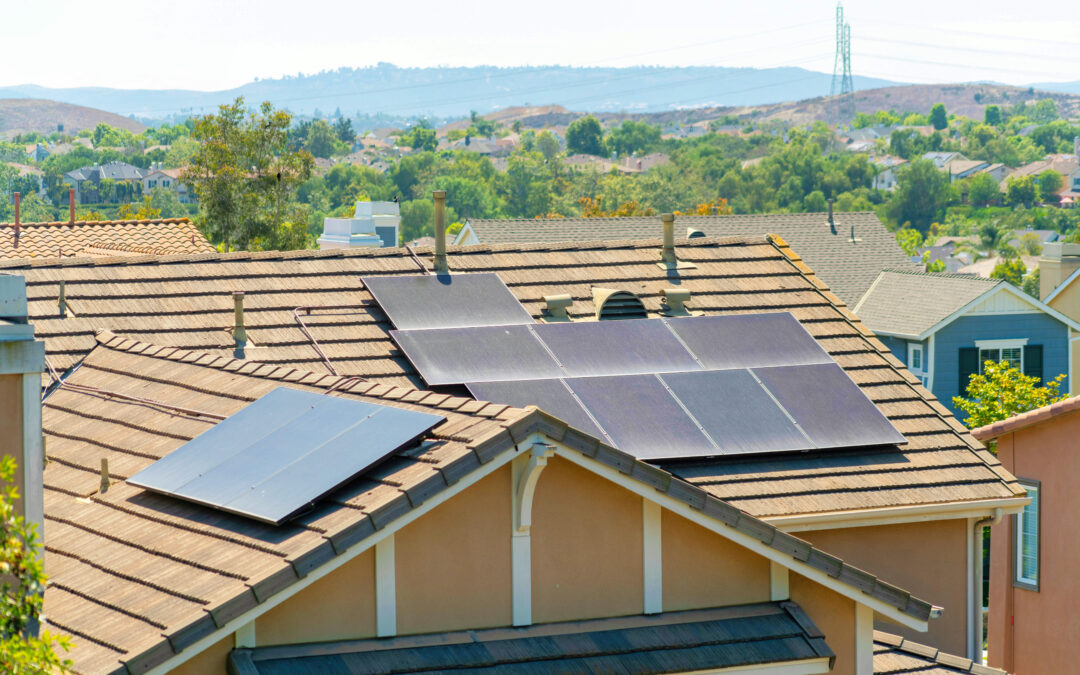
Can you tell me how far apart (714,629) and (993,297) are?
29.1m

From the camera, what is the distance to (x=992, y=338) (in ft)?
116

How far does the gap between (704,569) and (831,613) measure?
962 mm

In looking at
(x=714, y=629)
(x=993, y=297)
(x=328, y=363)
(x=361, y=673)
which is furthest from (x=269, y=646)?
(x=993, y=297)

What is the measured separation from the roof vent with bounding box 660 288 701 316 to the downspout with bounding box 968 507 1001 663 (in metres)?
3.43

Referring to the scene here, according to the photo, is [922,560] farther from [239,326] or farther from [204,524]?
[204,524]

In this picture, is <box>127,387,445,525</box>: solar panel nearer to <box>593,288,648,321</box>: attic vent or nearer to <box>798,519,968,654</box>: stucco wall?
<box>798,519,968,654</box>: stucco wall

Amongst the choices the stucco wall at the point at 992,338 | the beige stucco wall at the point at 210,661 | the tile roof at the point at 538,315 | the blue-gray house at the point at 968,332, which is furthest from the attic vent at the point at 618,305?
Answer: the stucco wall at the point at 992,338

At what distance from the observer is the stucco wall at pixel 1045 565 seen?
15938 millimetres

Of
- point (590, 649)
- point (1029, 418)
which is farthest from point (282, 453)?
point (1029, 418)

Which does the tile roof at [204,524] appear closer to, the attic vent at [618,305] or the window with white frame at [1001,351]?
the attic vent at [618,305]

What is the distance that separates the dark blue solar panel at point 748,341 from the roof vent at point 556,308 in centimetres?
101

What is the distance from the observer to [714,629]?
8148 mm

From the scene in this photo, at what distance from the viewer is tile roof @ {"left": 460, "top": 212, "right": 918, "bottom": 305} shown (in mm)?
38625

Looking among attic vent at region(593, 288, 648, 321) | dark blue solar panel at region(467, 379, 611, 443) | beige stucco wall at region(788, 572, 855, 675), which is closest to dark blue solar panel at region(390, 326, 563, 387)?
dark blue solar panel at region(467, 379, 611, 443)
